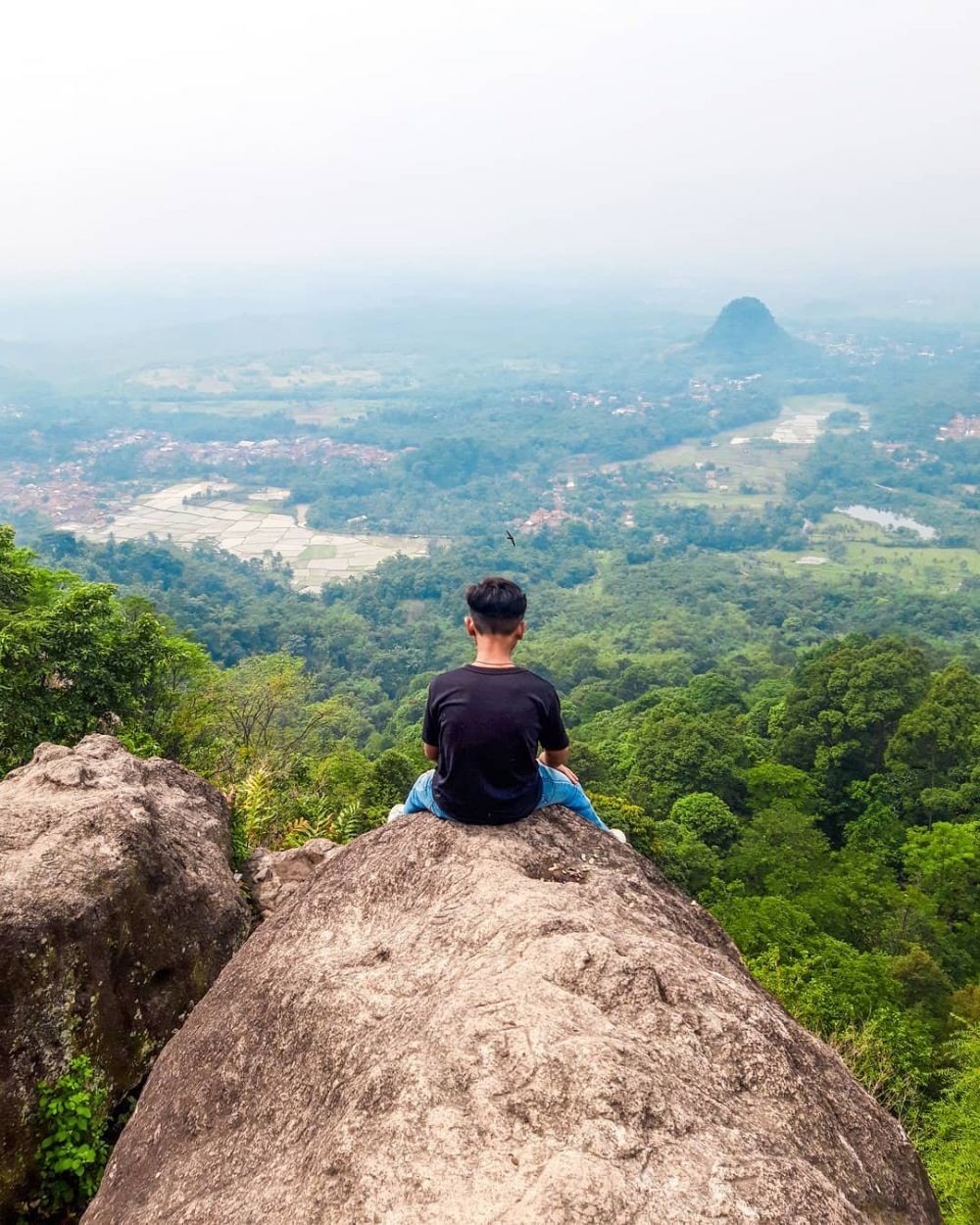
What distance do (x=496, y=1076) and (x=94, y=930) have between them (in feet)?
10.8

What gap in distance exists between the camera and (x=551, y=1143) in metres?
2.82

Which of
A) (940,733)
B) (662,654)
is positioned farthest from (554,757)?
(662,654)

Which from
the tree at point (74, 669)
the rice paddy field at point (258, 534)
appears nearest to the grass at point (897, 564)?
the rice paddy field at point (258, 534)

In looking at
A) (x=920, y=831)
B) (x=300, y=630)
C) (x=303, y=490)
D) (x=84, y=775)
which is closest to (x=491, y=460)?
(x=303, y=490)

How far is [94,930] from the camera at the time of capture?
16.8ft

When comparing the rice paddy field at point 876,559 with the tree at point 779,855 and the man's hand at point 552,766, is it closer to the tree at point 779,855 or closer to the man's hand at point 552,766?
the tree at point 779,855

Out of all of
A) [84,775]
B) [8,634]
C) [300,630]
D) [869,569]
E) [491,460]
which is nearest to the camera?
[84,775]

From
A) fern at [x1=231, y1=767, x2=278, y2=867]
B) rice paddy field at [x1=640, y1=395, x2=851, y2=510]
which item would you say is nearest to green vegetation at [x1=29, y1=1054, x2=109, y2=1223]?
fern at [x1=231, y1=767, x2=278, y2=867]

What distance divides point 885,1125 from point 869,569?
105 m

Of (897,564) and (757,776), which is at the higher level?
(757,776)

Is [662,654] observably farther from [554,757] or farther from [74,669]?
[554,757]

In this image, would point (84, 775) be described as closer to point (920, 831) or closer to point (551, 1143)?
point (551, 1143)

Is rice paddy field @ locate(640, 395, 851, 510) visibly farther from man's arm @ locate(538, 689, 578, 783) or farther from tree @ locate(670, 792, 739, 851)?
man's arm @ locate(538, 689, 578, 783)

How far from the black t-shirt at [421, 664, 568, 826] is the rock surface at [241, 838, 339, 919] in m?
2.94
